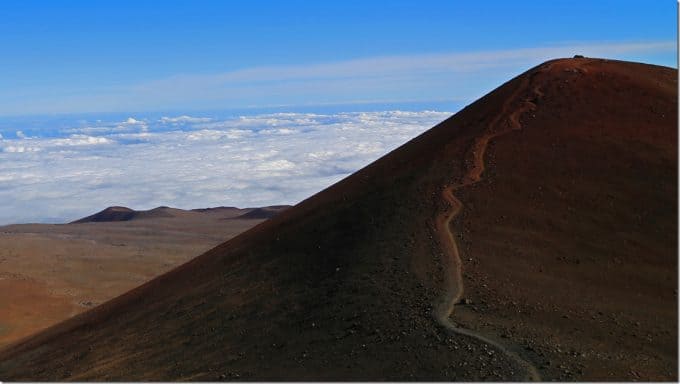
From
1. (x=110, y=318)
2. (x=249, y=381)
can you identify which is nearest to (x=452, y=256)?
(x=249, y=381)

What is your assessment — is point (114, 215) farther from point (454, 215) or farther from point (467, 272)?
point (467, 272)

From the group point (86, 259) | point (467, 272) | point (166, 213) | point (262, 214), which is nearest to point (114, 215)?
point (166, 213)

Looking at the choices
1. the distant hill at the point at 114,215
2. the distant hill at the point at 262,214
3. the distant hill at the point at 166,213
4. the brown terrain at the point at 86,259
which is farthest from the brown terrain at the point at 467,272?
the distant hill at the point at 114,215

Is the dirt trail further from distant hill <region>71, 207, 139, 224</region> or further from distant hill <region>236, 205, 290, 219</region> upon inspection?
distant hill <region>71, 207, 139, 224</region>

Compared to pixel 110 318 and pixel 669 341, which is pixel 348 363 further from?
pixel 110 318

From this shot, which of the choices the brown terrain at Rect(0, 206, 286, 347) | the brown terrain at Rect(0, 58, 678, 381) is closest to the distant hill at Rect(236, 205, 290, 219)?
the brown terrain at Rect(0, 206, 286, 347)

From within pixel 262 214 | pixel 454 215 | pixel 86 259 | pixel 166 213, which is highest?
pixel 454 215

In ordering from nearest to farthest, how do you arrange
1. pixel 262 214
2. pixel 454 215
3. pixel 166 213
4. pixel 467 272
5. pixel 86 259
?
pixel 467 272 → pixel 454 215 → pixel 86 259 → pixel 262 214 → pixel 166 213
